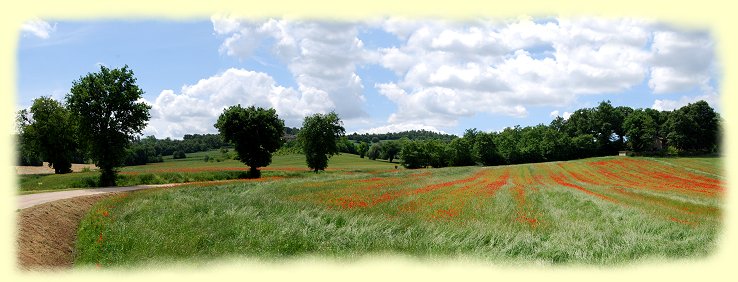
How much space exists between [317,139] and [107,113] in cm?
3336

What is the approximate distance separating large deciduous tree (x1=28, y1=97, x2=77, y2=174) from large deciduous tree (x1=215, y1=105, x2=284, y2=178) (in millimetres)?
20997

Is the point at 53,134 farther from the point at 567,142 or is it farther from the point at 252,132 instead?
the point at 567,142

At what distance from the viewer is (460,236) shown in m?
13.7

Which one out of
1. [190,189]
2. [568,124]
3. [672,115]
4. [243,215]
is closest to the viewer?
[243,215]

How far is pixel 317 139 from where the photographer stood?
71.2 meters

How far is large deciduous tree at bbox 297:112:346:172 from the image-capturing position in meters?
70.9

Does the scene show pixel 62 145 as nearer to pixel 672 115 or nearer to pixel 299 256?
pixel 299 256

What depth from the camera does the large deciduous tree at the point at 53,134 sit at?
58.7 m

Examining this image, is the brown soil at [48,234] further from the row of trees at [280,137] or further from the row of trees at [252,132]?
the row of trees at [252,132]

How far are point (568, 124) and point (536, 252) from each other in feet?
429

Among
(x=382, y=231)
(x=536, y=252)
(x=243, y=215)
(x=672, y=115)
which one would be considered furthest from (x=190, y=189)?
(x=672, y=115)

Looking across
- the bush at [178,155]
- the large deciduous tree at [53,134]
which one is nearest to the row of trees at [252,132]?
the large deciduous tree at [53,134]

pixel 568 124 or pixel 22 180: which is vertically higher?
pixel 568 124

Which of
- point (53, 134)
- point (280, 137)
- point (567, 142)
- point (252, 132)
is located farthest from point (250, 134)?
point (567, 142)
